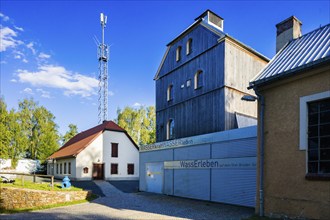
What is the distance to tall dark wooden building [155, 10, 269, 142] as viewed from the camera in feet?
53.1

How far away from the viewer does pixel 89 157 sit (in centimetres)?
3142

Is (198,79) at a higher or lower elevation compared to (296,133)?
higher

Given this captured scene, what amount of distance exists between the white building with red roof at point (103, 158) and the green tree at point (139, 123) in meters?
12.2

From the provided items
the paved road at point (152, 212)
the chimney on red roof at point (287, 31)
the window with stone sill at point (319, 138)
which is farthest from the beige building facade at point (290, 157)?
the chimney on red roof at point (287, 31)

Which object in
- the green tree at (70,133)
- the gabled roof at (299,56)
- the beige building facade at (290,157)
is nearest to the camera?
the beige building facade at (290,157)

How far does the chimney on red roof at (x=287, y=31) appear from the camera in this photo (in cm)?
1196

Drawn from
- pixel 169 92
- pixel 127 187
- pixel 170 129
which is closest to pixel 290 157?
pixel 170 129

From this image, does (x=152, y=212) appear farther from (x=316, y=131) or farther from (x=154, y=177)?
(x=154, y=177)

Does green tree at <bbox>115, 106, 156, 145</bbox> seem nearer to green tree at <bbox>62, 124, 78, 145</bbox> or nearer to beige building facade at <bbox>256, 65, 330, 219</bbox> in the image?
green tree at <bbox>62, 124, 78, 145</bbox>

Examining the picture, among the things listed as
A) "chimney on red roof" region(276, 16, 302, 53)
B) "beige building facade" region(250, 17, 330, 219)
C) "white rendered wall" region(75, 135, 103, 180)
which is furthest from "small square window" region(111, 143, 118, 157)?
"beige building facade" region(250, 17, 330, 219)

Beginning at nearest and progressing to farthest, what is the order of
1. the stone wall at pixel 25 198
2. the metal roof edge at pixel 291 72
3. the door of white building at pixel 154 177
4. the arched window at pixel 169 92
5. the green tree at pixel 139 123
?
the metal roof edge at pixel 291 72 < the stone wall at pixel 25 198 < the door of white building at pixel 154 177 < the arched window at pixel 169 92 < the green tree at pixel 139 123

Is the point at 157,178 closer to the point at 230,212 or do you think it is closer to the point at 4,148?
the point at 230,212

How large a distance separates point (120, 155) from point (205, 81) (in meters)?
19.0

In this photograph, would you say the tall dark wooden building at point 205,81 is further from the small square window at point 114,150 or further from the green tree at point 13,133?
the green tree at point 13,133
